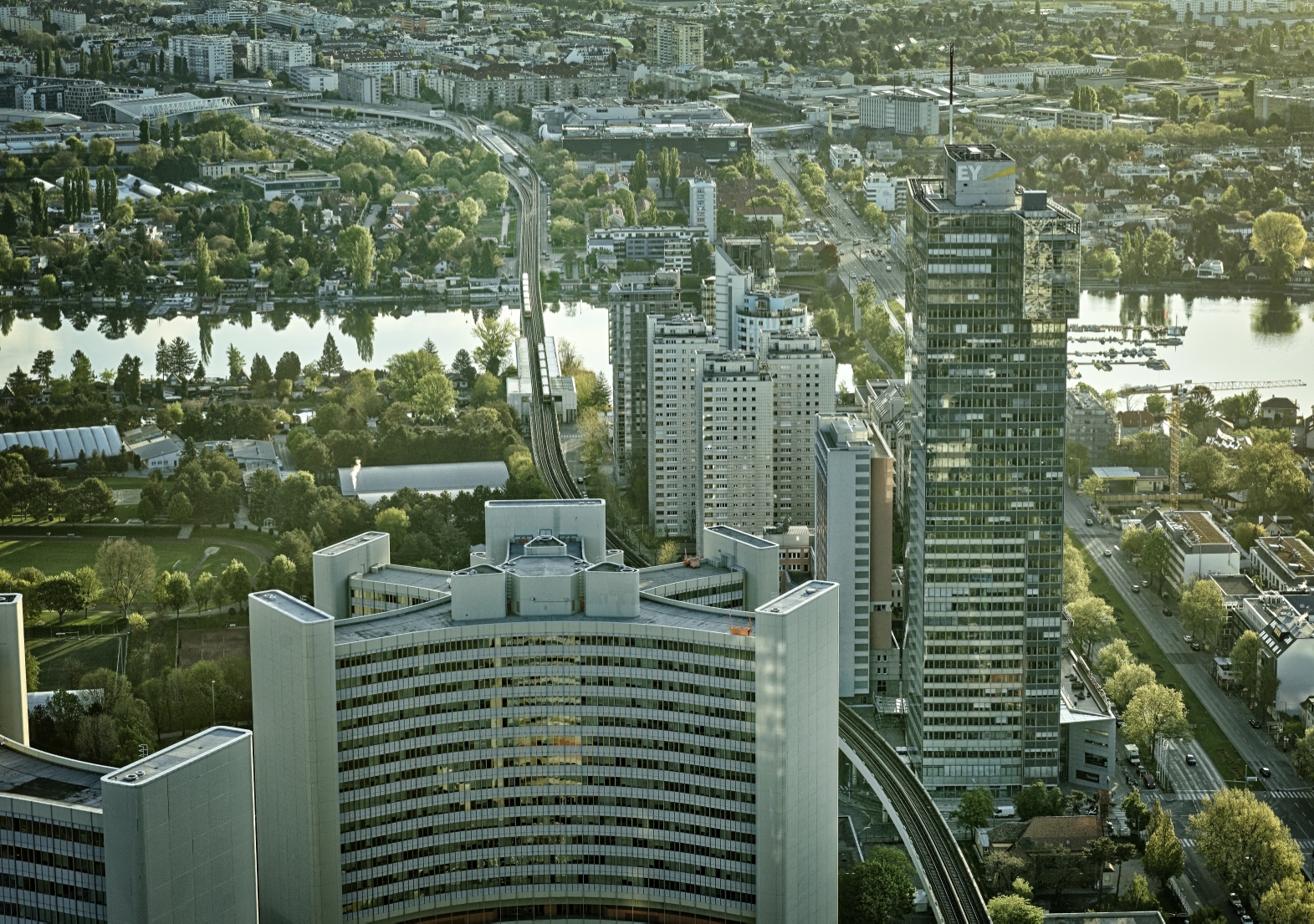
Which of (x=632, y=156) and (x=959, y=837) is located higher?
(x=632, y=156)

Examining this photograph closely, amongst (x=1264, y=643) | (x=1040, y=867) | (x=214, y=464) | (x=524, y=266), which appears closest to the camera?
(x=1040, y=867)

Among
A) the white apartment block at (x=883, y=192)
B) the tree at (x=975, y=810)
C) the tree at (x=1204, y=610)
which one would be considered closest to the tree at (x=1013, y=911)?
the tree at (x=975, y=810)

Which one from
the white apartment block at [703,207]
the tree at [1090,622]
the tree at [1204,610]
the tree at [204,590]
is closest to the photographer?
the tree at [1090,622]

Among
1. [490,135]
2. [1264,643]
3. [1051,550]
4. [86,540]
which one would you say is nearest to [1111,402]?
[1264,643]

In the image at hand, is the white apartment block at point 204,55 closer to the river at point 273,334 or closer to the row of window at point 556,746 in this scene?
the river at point 273,334

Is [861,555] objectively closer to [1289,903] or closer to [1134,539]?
[1134,539]

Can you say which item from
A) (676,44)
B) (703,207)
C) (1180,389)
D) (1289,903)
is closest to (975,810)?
(1289,903)

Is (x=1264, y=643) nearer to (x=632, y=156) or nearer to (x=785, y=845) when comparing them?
(x=785, y=845)
